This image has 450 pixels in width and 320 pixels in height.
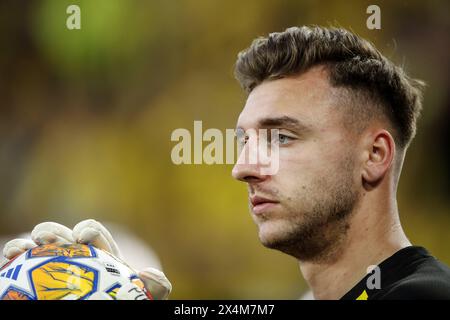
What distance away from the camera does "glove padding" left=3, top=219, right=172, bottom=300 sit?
1.55 metres

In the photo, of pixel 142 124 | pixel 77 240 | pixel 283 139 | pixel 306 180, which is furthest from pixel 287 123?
pixel 142 124

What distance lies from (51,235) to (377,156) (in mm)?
932

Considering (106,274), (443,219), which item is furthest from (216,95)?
(106,274)

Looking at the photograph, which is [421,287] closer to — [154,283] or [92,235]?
[154,283]

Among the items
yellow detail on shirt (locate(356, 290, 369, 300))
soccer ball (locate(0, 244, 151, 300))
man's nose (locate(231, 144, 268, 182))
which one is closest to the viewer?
soccer ball (locate(0, 244, 151, 300))

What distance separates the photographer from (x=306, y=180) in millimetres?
1751

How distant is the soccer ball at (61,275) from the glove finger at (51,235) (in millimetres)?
36

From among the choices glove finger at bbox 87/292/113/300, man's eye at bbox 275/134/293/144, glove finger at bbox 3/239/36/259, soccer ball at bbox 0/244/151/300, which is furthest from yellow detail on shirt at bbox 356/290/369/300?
glove finger at bbox 3/239/36/259

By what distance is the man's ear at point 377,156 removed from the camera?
1801mm

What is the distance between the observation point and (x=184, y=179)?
4016mm

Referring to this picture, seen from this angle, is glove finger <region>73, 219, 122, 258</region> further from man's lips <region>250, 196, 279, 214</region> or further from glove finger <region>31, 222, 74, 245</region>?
man's lips <region>250, 196, 279, 214</region>

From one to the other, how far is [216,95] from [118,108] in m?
0.63

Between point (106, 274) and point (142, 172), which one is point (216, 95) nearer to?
point (142, 172)
